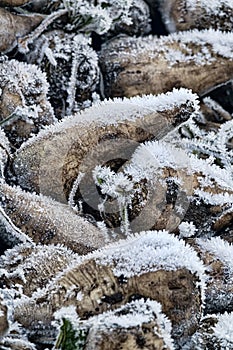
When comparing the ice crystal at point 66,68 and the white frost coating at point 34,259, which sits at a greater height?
the ice crystal at point 66,68

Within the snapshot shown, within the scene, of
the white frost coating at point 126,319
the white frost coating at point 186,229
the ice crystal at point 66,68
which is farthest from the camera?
the ice crystal at point 66,68

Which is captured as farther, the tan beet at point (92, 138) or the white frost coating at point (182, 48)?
the white frost coating at point (182, 48)

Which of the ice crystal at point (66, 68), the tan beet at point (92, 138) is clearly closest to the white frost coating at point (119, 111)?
the tan beet at point (92, 138)

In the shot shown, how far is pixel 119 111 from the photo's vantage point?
3.10 feet

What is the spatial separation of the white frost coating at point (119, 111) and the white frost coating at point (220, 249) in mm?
164

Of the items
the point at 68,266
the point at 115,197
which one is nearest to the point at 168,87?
the point at 115,197

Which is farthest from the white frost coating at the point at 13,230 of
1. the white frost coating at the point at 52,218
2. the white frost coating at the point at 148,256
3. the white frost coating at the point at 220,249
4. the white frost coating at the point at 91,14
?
the white frost coating at the point at 91,14

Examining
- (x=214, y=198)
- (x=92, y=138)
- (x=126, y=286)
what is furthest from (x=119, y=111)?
(x=126, y=286)

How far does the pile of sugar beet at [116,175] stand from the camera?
0.76 m

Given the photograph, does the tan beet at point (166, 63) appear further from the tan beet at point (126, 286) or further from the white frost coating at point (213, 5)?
the tan beet at point (126, 286)

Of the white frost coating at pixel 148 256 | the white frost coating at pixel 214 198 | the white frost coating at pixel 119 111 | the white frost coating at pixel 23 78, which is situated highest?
the white frost coating at pixel 23 78

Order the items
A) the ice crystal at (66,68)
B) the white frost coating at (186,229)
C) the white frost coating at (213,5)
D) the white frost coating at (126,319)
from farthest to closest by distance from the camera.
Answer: the white frost coating at (213,5) → the ice crystal at (66,68) → the white frost coating at (186,229) → the white frost coating at (126,319)

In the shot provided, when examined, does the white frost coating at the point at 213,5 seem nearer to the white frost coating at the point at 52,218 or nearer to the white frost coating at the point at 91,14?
the white frost coating at the point at 91,14

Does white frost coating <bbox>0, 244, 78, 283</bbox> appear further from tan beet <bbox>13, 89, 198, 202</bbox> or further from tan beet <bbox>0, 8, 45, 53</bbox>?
tan beet <bbox>0, 8, 45, 53</bbox>
